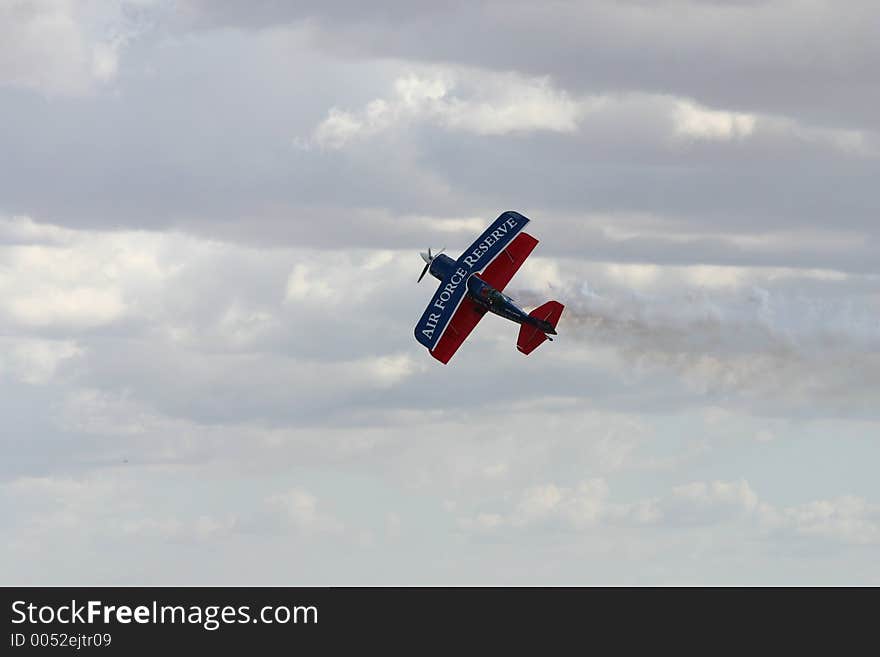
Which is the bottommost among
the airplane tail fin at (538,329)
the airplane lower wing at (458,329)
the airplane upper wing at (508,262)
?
the airplane tail fin at (538,329)

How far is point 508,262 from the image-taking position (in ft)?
320

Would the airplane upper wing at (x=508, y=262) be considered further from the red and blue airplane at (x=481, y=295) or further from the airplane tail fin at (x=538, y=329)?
the airplane tail fin at (x=538, y=329)

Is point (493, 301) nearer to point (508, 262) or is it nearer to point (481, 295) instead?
point (481, 295)

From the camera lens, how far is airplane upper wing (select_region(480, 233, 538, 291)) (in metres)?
96.4

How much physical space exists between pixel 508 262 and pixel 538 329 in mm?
9850

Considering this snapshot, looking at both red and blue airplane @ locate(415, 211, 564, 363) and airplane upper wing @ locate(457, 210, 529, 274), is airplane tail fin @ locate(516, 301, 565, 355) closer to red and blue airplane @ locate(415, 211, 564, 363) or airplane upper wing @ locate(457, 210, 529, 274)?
red and blue airplane @ locate(415, 211, 564, 363)

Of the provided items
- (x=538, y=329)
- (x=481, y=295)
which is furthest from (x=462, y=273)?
(x=538, y=329)

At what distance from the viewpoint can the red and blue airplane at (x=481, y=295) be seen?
89.4 m

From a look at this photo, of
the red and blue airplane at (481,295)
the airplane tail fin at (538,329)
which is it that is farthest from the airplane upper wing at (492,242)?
the airplane tail fin at (538,329)
